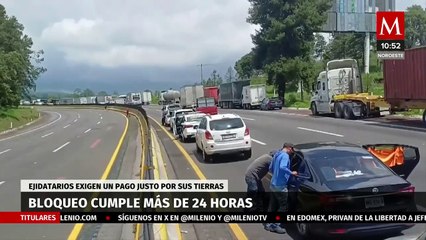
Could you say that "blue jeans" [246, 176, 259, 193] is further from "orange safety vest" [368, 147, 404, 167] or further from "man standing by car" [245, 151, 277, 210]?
"orange safety vest" [368, 147, 404, 167]

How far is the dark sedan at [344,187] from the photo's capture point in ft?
22.0

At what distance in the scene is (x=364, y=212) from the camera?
22.0 ft

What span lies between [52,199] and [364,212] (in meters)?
5.22

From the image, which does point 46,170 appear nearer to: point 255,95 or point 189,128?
point 189,128

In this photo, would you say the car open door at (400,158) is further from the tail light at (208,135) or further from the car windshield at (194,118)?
the car windshield at (194,118)

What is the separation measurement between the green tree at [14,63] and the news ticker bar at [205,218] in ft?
178

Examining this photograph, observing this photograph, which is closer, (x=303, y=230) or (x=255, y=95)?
(x=303, y=230)

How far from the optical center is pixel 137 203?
8.55m

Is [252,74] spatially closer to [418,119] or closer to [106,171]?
[418,119]

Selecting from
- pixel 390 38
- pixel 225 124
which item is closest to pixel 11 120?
pixel 390 38

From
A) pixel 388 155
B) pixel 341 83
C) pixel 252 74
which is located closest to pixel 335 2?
pixel 341 83

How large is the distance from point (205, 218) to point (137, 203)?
3.98 ft

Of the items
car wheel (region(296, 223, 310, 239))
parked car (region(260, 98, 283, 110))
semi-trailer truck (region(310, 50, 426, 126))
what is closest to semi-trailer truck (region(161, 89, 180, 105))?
parked car (region(260, 98, 283, 110))

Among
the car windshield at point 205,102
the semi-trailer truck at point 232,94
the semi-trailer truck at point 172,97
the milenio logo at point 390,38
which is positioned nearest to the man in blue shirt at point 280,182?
the milenio logo at point 390,38
